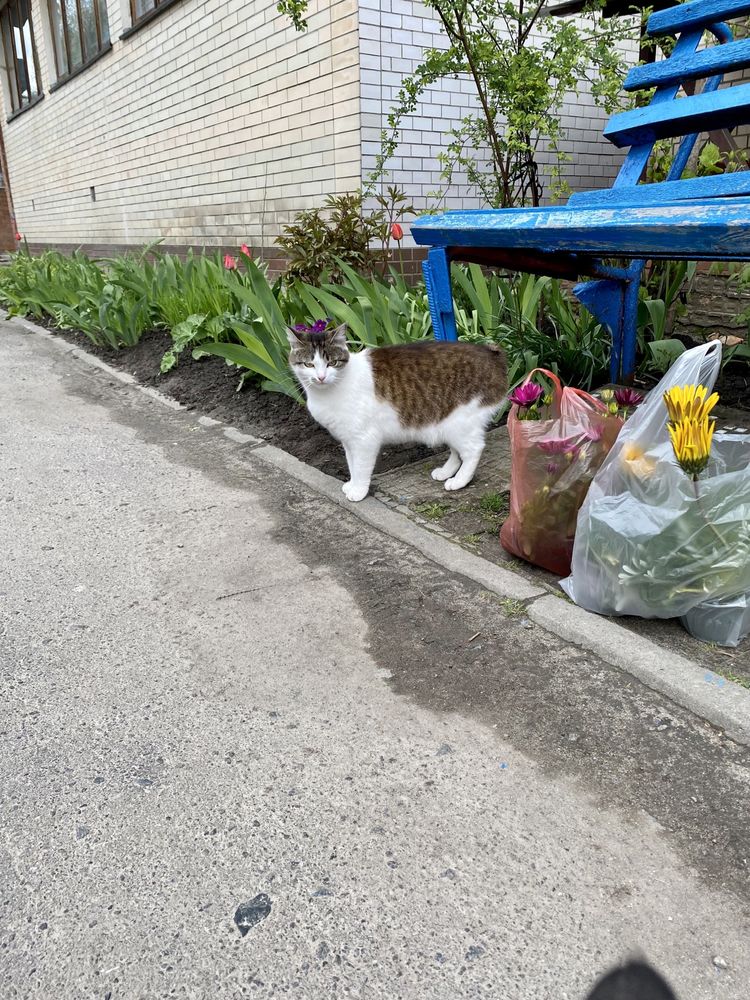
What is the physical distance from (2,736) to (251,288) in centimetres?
331

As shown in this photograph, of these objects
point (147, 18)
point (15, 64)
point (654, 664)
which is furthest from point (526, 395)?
point (15, 64)

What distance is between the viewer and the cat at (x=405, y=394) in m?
3.06

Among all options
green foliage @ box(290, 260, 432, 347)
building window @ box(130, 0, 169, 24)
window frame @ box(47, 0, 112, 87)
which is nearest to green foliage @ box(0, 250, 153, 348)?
green foliage @ box(290, 260, 432, 347)

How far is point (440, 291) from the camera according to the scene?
3.17 meters

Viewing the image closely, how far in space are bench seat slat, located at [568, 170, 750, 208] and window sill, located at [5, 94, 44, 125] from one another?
1505 centimetres

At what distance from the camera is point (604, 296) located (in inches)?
134

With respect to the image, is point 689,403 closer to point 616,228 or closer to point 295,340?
point 616,228

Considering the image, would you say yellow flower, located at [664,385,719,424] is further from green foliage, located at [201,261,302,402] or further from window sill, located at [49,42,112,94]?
window sill, located at [49,42,112,94]

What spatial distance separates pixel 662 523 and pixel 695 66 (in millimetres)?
1974

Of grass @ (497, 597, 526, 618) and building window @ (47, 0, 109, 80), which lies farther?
building window @ (47, 0, 109, 80)

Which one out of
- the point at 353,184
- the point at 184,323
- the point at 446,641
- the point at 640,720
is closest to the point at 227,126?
the point at 353,184

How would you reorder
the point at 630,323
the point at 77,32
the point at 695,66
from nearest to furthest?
the point at 695,66
the point at 630,323
the point at 77,32

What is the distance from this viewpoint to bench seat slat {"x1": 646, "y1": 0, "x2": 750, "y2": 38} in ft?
9.29

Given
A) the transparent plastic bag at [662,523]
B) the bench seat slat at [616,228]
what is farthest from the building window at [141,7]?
the transparent plastic bag at [662,523]
